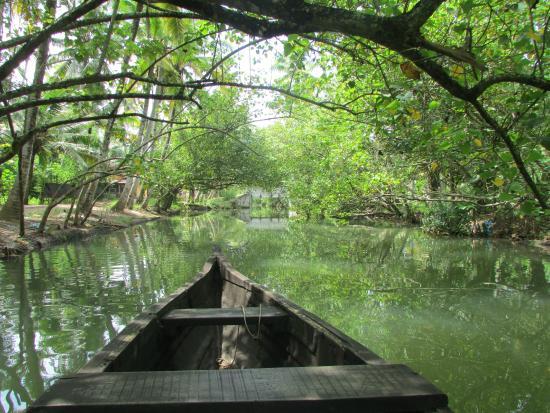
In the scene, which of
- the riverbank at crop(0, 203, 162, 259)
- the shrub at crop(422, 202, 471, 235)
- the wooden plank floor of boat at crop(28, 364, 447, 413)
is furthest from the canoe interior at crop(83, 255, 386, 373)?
the shrub at crop(422, 202, 471, 235)

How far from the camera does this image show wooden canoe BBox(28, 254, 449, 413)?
1838 mm

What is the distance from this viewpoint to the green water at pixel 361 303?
156 inches

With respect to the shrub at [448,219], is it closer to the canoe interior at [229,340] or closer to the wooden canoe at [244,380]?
the canoe interior at [229,340]

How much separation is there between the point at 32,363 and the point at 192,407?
3097 millimetres

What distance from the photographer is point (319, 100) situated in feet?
31.9

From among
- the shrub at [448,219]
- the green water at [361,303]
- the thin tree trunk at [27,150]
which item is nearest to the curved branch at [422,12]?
the green water at [361,303]

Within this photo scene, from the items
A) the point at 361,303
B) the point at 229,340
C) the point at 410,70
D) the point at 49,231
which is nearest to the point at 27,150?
the point at 49,231

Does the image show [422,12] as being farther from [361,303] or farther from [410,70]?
[361,303]

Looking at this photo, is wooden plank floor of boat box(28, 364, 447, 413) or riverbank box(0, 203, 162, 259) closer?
wooden plank floor of boat box(28, 364, 447, 413)

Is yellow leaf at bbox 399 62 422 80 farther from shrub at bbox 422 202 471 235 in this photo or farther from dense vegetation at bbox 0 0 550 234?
shrub at bbox 422 202 471 235

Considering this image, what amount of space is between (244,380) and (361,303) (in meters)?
4.73

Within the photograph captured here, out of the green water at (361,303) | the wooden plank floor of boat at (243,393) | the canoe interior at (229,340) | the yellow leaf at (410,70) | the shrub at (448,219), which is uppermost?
the yellow leaf at (410,70)

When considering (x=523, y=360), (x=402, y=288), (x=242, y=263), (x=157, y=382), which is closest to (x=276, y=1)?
(x=157, y=382)

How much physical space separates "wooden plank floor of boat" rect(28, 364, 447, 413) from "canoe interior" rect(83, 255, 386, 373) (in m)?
0.26
